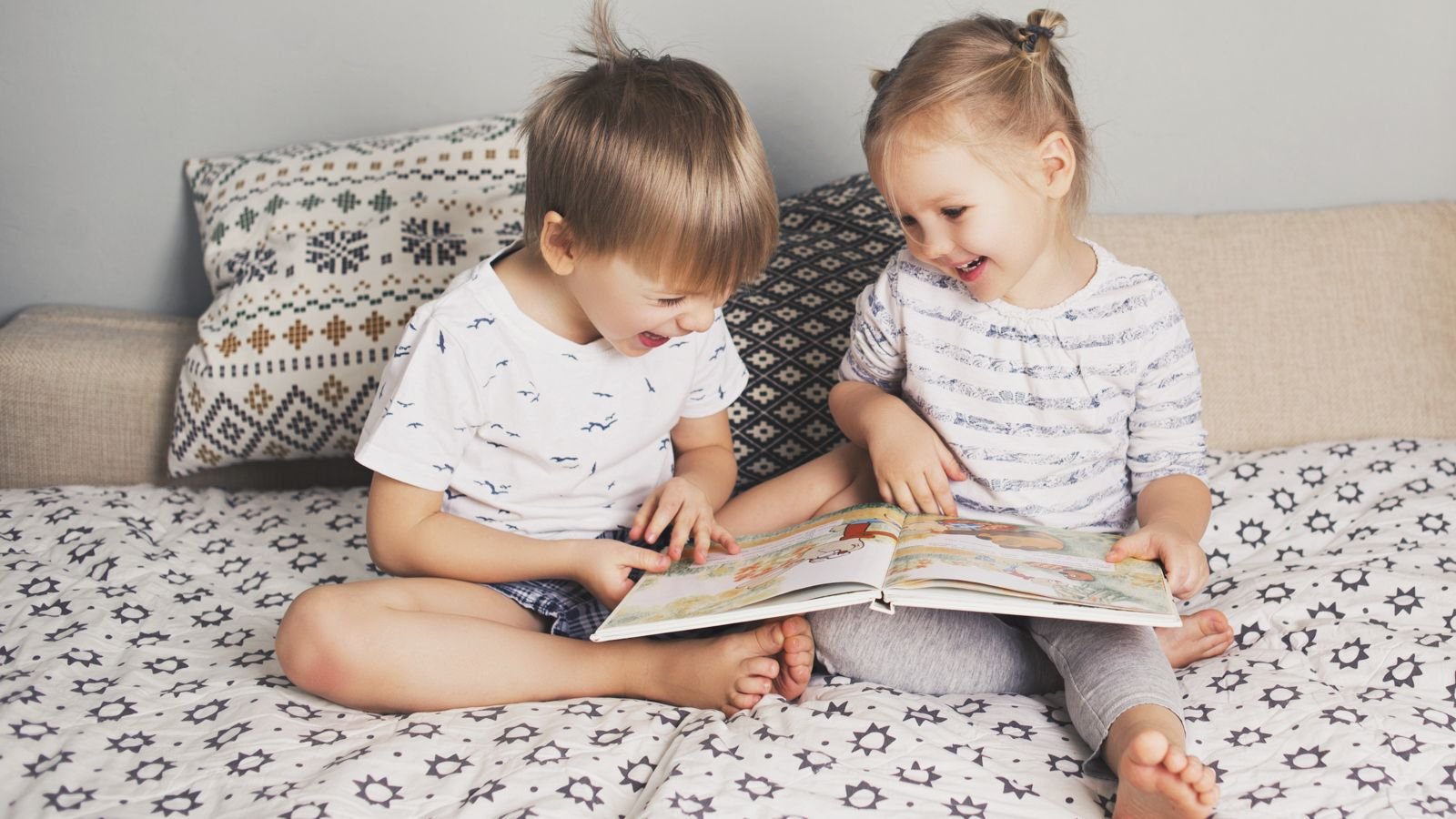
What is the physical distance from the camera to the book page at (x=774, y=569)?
92 cm

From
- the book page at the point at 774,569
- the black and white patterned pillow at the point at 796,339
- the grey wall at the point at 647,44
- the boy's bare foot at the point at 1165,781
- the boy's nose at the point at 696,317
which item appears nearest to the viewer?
the boy's bare foot at the point at 1165,781

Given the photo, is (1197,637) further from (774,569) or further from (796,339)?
(796,339)

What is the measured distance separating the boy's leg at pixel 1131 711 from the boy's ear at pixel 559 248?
1.73ft

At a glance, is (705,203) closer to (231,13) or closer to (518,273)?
(518,273)

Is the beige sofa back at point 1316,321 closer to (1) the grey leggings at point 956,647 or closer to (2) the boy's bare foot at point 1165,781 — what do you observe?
(1) the grey leggings at point 956,647

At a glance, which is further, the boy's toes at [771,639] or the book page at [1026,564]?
the boy's toes at [771,639]

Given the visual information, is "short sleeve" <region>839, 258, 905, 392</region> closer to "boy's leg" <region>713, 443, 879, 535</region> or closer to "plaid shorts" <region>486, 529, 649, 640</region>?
"boy's leg" <region>713, 443, 879, 535</region>

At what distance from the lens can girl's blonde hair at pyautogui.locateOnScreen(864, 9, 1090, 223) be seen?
1.04 metres

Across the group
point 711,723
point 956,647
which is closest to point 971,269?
point 956,647

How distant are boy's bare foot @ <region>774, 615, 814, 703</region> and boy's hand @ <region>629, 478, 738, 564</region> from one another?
0.11 m

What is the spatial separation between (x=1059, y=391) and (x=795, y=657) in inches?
14.6

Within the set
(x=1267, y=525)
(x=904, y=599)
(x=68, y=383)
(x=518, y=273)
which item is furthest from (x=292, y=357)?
(x=1267, y=525)

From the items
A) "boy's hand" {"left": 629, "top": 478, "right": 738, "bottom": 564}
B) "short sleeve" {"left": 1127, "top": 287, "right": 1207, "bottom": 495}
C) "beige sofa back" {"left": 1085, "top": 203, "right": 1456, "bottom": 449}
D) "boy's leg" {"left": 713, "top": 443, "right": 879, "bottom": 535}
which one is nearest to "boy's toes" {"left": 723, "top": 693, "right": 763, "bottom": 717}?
"boy's hand" {"left": 629, "top": 478, "right": 738, "bottom": 564}

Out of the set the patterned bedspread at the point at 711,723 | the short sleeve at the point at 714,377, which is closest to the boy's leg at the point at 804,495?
the short sleeve at the point at 714,377
